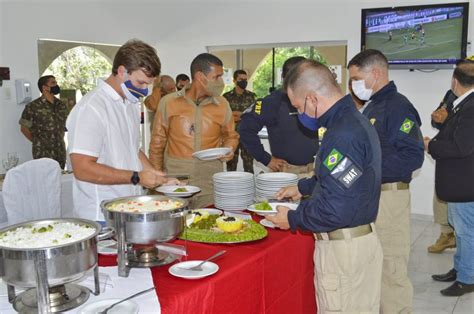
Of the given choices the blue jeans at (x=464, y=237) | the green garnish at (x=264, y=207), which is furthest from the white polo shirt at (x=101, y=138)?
the blue jeans at (x=464, y=237)

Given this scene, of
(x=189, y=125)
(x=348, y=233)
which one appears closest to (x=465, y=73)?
(x=189, y=125)

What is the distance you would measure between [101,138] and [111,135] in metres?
0.07

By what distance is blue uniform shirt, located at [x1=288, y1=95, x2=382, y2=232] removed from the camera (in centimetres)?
170

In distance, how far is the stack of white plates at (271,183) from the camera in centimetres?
257

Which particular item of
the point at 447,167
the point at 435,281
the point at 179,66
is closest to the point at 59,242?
the point at 447,167

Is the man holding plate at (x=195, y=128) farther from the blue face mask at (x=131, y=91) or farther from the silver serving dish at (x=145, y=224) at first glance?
the silver serving dish at (x=145, y=224)

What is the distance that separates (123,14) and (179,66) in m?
1.12

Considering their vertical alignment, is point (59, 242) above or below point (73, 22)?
below

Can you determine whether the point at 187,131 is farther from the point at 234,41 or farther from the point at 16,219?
Answer: the point at 234,41

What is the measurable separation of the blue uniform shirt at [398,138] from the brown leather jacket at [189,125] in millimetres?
989

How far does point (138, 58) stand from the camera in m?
2.04

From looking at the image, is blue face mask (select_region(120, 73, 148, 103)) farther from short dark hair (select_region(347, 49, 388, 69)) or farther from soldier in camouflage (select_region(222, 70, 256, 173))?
soldier in camouflage (select_region(222, 70, 256, 173))

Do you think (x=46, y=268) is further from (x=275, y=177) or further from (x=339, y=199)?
(x=275, y=177)

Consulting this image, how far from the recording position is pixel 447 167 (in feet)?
11.5
